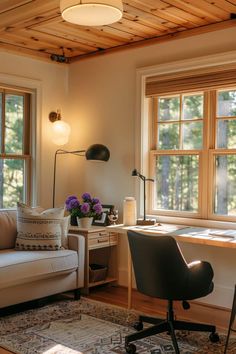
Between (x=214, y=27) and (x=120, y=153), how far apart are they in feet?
5.25

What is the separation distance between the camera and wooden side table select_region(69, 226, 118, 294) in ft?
14.5

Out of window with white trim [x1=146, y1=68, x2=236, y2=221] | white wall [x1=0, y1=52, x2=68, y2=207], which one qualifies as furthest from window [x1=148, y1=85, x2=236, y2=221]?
white wall [x1=0, y1=52, x2=68, y2=207]

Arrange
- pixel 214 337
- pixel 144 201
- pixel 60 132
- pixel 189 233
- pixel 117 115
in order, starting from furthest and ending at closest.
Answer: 1. pixel 60 132
2. pixel 117 115
3. pixel 144 201
4. pixel 189 233
5. pixel 214 337

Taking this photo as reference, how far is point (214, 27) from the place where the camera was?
4.09 metres

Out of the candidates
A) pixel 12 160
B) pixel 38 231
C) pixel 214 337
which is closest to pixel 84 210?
pixel 38 231

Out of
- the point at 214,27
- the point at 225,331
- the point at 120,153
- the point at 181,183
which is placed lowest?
the point at 225,331

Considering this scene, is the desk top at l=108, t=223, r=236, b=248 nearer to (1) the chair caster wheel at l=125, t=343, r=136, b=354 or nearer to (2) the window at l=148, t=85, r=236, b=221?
(2) the window at l=148, t=85, r=236, b=221

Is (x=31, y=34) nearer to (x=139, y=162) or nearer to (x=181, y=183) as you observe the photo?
(x=139, y=162)

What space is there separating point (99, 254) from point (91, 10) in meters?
2.92

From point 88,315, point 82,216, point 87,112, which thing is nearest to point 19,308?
point 88,315

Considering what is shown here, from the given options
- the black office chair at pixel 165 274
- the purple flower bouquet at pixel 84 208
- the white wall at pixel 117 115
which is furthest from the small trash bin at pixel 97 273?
the black office chair at pixel 165 274

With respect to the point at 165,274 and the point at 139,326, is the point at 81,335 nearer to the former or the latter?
the point at 139,326

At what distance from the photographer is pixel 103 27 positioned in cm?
424

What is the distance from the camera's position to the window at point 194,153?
13.7 feet
